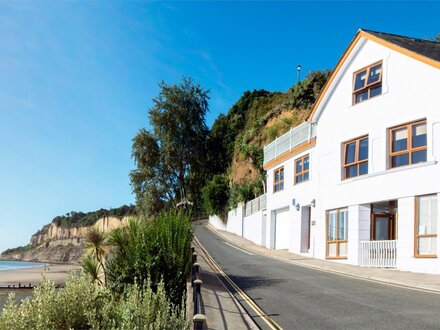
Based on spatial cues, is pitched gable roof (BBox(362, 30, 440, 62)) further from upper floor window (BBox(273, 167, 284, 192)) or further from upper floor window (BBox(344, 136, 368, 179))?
upper floor window (BBox(273, 167, 284, 192))

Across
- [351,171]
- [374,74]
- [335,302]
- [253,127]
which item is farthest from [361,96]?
[253,127]

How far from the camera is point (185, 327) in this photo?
22.9ft

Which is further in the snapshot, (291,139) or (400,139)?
(291,139)

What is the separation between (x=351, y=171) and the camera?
2284 centimetres

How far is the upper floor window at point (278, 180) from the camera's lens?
3194 centimetres

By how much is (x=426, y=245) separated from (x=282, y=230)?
14.9m

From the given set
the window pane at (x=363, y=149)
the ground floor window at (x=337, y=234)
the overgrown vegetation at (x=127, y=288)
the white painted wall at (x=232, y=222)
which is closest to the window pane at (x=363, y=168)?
the window pane at (x=363, y=149)

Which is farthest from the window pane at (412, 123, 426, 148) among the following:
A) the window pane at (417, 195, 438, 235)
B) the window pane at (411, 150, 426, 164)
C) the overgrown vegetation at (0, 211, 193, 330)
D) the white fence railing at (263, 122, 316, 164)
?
the overgrown vegetation at (0, 211, 193, 330)

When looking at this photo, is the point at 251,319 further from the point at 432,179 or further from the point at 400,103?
the point at 400,103

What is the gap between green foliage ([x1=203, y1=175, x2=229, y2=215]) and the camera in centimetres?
5566

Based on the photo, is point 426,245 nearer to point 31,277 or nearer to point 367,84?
point 367,84

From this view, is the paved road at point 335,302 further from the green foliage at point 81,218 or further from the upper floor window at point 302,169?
the green foliage at point 81,218

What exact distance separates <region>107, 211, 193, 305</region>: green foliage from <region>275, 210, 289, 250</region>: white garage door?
719 inches

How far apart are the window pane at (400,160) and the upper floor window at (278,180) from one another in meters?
12.2
